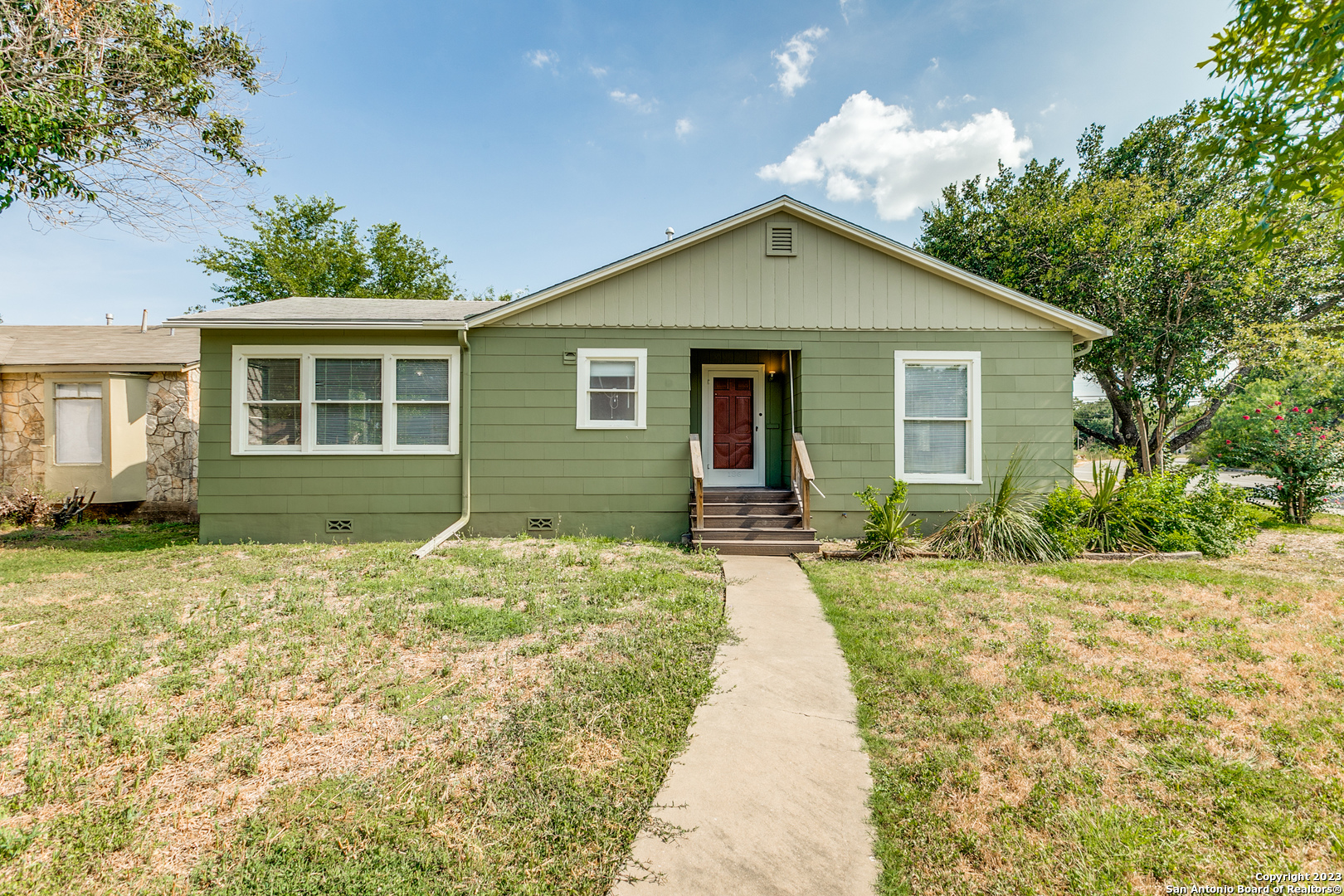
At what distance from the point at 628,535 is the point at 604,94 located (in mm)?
10819

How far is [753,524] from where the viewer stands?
280 inches

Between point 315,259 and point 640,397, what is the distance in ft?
66.9

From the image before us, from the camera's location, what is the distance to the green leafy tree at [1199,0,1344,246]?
3.47 m

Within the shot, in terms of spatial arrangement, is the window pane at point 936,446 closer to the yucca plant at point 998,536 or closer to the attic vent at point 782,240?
the yucca plant at point 998,536

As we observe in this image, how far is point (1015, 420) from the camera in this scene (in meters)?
7.45

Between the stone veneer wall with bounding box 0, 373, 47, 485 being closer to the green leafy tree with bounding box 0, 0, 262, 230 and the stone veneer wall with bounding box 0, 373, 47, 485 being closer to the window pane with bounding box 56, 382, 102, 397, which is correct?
the window pane with bounding box 56, 382, 102, 397

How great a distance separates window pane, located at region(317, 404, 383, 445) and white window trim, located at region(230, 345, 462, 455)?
3.3 inches

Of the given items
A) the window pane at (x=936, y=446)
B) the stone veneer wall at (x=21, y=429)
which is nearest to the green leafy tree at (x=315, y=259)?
the stone veneer wall at (x=21, y=429)

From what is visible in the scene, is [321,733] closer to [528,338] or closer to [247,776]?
[247,776]

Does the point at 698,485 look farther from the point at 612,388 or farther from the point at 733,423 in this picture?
the point at 733,423

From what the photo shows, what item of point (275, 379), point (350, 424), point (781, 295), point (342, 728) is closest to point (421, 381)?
point (350, 424)

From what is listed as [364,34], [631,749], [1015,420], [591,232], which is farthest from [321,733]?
[591,232]

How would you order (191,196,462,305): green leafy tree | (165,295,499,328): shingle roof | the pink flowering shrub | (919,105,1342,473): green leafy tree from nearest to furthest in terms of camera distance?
(165,295,499,328): shingle roof → the pink flowering shrub → (919,105,1342,473): green leafy tree → (191,196,462,305): green leafy tree

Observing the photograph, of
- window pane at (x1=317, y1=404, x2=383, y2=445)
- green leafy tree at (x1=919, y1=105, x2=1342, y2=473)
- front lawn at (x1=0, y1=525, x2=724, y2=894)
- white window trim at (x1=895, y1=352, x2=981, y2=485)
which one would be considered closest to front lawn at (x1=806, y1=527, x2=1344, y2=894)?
front lawn at (x1=0, y1=525, x2=724, y2=894)
